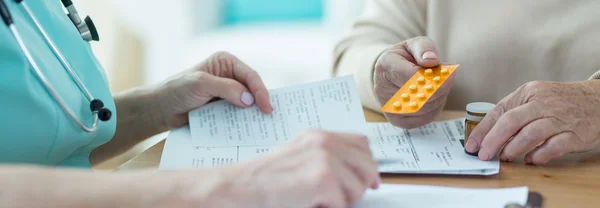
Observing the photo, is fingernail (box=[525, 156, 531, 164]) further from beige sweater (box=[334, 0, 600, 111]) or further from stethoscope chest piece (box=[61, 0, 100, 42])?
stethoscope chest piece (box=[61, 0, 100, 42])

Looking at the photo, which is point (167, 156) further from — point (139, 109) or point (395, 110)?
point (395, 110)

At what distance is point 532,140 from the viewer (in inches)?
37.3

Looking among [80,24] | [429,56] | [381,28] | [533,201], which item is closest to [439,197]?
[533,201]

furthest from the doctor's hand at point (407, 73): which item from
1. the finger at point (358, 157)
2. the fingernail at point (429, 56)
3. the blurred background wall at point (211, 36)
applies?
the blurred background wall at point (211, 36)

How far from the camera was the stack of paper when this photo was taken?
3.22ft

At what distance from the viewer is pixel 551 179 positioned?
A: 91 centimetres

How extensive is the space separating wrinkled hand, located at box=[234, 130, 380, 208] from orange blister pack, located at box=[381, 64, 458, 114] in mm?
243

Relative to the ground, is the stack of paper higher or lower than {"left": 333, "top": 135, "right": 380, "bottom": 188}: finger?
lower

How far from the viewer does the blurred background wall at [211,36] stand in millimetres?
2453

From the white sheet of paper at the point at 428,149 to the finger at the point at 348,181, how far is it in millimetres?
230

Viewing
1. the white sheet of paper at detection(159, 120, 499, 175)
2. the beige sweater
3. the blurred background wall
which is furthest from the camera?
the blurred background wall

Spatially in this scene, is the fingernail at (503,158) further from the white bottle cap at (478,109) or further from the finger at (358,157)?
the finger at (358,157)

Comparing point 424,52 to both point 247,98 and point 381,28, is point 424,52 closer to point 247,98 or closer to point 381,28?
point 247,98

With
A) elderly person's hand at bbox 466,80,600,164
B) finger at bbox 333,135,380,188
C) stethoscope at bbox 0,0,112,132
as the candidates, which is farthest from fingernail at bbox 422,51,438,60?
stethoscope at bbox 0,0,112,132
